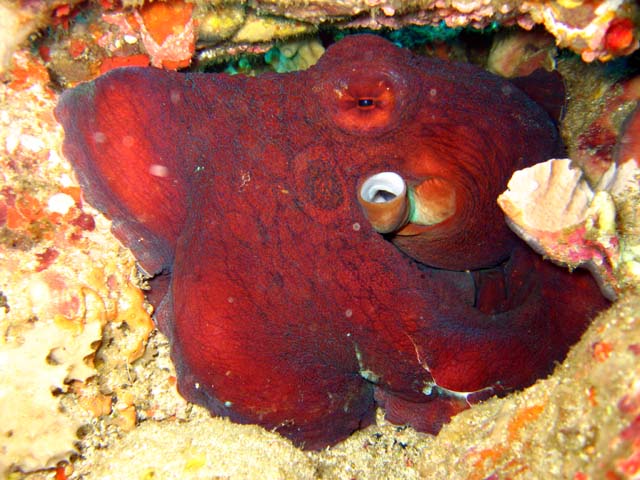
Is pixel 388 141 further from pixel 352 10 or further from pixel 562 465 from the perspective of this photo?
pixel 562 465

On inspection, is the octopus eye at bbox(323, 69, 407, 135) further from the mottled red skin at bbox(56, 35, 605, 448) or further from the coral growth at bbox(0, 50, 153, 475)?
the coral growth at bbox(0, 50, 153, 475)

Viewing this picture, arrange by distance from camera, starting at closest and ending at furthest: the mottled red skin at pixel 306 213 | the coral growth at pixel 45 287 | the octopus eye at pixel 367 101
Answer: the coral growth at pixel 45 287, the octopus eye at pixel 367 101, the mottled red skin at pixel 306 213

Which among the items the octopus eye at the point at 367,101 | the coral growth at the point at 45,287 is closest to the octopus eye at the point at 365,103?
the octopus eye at the point at 367,101

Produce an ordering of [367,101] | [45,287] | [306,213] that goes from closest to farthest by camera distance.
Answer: [45,287]
[367,101]
[306,213]

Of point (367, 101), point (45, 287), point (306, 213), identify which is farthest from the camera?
point (306, 213)

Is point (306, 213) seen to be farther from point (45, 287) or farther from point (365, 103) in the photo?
point (45, 287)

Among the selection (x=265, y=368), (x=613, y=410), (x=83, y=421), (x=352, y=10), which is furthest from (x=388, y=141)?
(x=83, y=421)

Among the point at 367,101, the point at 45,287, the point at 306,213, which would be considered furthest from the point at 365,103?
the point at 45,287

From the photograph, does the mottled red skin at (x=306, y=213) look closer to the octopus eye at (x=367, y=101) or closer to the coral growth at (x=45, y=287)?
the octopus eye at (x=367, y=101)
